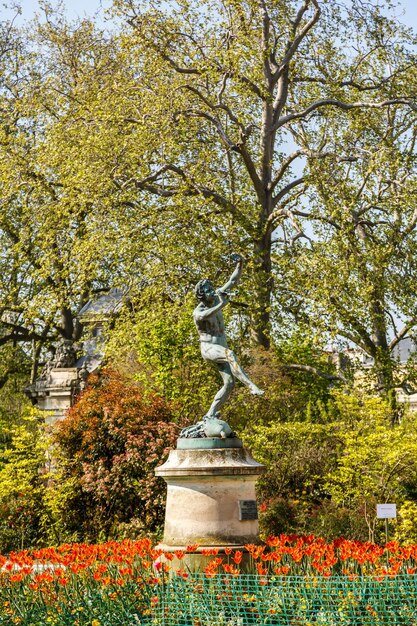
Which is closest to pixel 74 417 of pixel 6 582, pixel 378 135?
pixel 6 582

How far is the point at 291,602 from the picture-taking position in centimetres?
803

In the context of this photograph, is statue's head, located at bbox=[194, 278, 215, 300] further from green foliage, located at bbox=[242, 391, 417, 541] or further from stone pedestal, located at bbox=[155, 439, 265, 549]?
green foliage, located at bbox=[242, 391, 417, 541]

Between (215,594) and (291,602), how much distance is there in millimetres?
706

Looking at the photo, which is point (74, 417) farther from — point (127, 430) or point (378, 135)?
point (378, 135)

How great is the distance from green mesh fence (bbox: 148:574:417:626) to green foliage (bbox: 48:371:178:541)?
346 inches

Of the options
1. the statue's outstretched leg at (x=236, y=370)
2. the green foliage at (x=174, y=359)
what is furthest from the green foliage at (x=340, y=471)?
the statue's outstretched leg at (x=236, y=370)

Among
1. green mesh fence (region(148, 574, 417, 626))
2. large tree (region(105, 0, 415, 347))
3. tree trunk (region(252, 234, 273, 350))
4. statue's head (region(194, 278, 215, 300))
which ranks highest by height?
large tree (region(105, 0, 415, 347))

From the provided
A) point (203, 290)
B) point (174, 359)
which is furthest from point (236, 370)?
point (174, 359)

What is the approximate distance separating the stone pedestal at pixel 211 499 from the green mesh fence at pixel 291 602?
2.46 m

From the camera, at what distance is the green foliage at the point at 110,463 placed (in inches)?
688

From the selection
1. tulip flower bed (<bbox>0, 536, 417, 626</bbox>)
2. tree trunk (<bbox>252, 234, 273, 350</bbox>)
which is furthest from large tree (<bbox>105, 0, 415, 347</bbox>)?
tulip flower bed (<bbox>0, 536, 417, 626</bbox>)

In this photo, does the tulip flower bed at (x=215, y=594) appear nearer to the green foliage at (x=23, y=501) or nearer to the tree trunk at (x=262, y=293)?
the green foliage at (x=23, y=501)

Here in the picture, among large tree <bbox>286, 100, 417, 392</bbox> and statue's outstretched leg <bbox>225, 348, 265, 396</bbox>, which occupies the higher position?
large tree <bbox>286, 100, 417, 392</bbox>

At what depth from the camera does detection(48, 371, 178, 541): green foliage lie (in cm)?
1747
